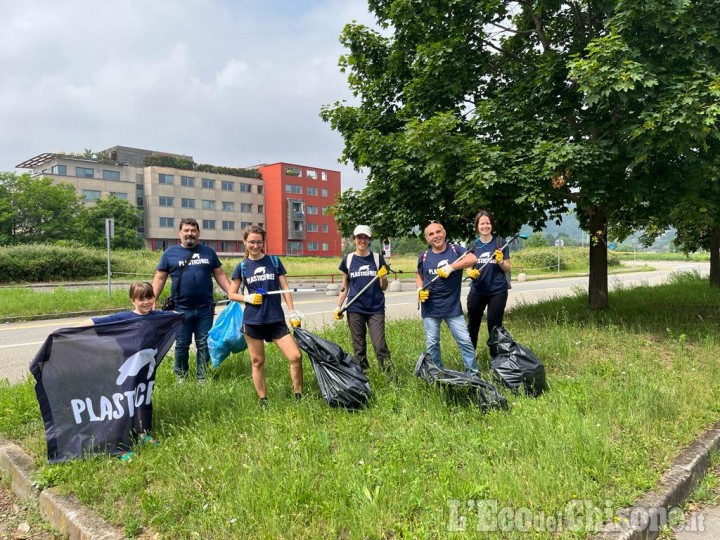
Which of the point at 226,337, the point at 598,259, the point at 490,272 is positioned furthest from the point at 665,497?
the point at 598,259

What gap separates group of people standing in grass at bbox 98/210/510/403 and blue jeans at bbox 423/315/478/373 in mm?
10

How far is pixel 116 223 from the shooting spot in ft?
162

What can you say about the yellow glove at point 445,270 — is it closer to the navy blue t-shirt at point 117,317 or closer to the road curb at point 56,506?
the navy blue t-shirt at point 117,317

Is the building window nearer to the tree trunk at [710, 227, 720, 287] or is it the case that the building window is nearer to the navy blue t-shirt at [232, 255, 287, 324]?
the tree trunk at [710, 227, 720, 287]

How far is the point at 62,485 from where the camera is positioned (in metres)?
3.12

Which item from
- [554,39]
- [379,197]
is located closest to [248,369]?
[379,197]

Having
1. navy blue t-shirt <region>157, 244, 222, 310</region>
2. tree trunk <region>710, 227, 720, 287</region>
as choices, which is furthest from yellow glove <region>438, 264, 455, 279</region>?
tree trunk <region>710, 227, 720, 287</region>

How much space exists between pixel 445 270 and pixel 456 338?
75 cm

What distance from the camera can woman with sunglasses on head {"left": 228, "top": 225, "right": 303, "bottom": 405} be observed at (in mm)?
4242

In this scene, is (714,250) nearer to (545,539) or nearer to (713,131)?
(713,131)

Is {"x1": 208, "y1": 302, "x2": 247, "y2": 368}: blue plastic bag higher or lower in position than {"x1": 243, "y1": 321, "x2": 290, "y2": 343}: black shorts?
lower

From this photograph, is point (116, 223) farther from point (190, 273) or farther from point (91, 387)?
point (91, 387)

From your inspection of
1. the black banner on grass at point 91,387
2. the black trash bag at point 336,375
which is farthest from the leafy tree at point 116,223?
the black trash bag at point 336,375

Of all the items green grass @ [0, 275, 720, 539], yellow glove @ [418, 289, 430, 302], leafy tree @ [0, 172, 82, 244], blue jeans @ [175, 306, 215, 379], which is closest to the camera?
green grass @ [0, 275, 720, 539]
